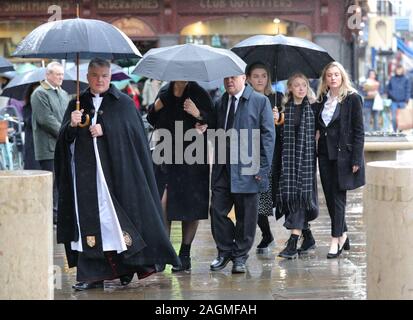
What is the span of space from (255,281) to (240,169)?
0.99m

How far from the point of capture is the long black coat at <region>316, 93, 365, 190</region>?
919cm

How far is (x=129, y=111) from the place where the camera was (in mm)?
7957

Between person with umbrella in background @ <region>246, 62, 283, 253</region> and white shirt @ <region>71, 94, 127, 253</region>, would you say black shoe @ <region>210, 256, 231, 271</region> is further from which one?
white shirt @ <region>71, 94, 127, 253</region>

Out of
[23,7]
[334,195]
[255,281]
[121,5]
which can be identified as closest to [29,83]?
[334,195]

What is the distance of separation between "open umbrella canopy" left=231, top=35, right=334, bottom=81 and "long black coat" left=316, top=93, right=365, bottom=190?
60cm

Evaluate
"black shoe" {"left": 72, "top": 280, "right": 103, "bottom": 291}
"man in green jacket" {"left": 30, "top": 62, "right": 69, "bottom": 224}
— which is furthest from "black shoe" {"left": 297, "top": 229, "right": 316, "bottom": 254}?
"man in green jacket" {"left": 30, "top": 62, "right": 69, "bottom": 224}

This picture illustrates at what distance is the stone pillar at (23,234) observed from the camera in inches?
224

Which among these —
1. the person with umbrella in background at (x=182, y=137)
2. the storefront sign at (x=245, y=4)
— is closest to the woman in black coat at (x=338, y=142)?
the person with umbrella in background at (x=182, y=137)

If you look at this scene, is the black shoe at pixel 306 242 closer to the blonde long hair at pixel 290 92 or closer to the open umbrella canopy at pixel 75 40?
the blonde long hair at pixel 290 92

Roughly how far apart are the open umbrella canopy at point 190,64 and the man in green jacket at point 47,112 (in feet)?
9.83

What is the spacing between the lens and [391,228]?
586cm

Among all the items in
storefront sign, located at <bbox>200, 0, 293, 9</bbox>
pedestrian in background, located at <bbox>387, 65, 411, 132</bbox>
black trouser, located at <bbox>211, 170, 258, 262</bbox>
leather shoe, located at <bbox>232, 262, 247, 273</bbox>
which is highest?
storefront sign, located at <bbox>200, 0, 293, 9</bbox>

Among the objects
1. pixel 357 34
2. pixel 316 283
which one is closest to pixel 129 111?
pixel 316 283

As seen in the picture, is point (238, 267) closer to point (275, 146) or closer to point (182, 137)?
point (182, 137)
